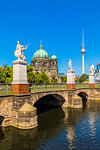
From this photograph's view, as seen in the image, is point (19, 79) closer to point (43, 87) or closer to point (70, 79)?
point (43, 87)

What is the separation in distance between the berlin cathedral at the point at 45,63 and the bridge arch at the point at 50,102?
84.6 metres

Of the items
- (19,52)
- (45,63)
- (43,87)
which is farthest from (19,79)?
(45,63)

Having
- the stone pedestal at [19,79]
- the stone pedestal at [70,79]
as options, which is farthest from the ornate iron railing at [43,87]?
the stone pedestal at [19,79]

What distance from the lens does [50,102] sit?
35594mm

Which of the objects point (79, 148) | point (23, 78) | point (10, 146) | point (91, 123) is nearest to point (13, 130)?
point (10, 146)

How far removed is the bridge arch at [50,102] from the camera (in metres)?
31.7

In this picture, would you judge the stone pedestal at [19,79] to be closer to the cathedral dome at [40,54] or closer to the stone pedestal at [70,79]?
the stone pedestal at [70,79]

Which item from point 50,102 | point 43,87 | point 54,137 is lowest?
point 54,137

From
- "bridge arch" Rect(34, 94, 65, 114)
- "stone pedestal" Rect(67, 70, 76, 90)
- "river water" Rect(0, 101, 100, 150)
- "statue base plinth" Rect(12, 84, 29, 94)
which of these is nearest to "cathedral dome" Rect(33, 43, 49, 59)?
"bridge arch" Rect(34, 94, 65, 114)

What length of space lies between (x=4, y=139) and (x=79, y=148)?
8.38m

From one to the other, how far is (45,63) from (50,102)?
91.0 m

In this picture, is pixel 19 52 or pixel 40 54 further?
pixel 40 54

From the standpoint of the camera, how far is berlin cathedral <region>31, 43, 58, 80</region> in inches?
4811

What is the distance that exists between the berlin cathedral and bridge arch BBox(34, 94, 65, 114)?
8456cm
